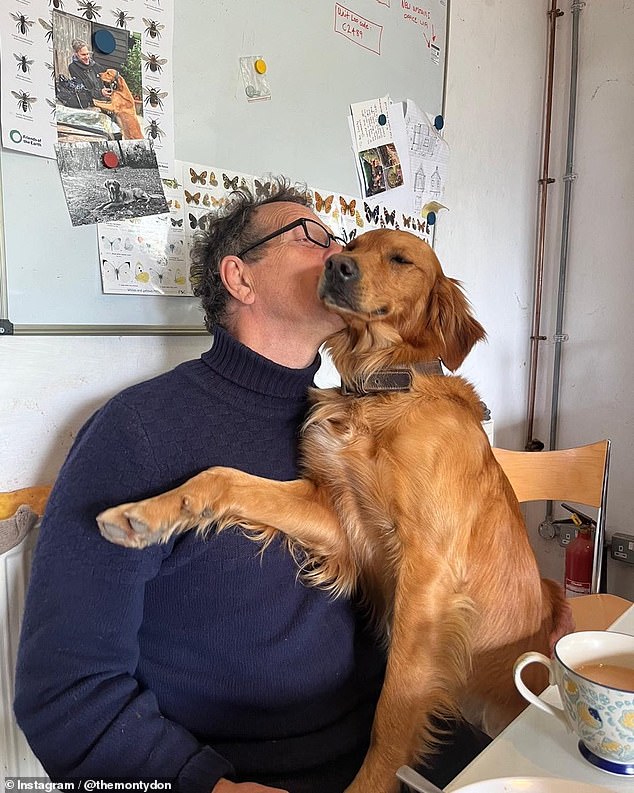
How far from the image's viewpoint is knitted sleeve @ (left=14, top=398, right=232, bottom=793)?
87 centimetres

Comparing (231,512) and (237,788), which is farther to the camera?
(231,512)

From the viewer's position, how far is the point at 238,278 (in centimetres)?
126

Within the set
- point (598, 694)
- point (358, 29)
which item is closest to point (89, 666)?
point (598, 694)

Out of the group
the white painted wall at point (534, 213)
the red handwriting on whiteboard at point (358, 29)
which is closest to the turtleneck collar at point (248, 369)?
the red handwriting on whiteboard at point (358, 29)

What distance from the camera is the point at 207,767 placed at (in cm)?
88

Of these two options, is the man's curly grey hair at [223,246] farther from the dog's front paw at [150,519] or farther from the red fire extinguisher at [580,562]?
the red fire extinguisher at [580,562]

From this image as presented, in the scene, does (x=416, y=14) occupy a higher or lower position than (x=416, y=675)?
higher

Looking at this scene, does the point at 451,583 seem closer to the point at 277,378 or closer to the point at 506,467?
the point at 277,378

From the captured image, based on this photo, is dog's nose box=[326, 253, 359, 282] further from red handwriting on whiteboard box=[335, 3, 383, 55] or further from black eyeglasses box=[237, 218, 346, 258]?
red handwriting on whiteboard box=[335, 3, 383, 55]


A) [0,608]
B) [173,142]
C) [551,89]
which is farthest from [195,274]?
[551,89]

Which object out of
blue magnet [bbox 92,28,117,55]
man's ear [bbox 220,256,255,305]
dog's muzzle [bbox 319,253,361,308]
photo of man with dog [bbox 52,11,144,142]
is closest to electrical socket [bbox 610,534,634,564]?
dog's muzzle [bbox 319,253,361,308]

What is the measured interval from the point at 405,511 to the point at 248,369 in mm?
379

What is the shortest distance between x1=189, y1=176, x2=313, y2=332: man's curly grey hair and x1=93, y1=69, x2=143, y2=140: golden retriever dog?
0.26m

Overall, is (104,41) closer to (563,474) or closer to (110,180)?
(110,180)
